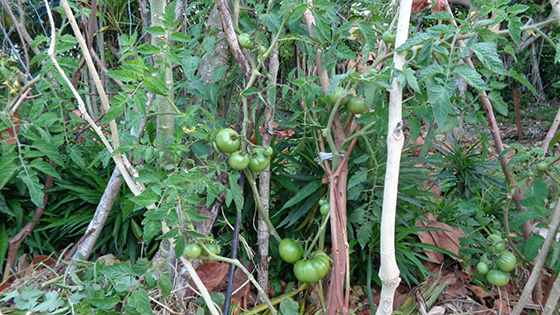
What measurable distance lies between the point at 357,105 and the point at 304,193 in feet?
1.59

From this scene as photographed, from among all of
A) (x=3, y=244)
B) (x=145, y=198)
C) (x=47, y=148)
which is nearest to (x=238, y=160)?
(x=145, y=198)

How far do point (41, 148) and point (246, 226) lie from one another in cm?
89

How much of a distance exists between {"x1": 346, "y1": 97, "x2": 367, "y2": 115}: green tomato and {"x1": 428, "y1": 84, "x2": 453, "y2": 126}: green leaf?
1.21 ft

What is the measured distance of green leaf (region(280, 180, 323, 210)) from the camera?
1.54 m

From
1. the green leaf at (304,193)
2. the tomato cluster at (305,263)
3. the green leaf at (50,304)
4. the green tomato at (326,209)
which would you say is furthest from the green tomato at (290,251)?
the green leaf at (50,304)

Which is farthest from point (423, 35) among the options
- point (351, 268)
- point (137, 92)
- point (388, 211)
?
point (351, 268)

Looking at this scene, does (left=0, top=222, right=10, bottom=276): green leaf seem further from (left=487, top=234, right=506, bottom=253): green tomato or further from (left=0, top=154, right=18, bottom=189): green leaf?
(left=487, top=234, right=506, bottom=253): green tomato

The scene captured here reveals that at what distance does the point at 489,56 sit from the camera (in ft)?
2.92

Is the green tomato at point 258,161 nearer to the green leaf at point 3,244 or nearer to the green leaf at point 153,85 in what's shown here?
the green leaf at point 153,85

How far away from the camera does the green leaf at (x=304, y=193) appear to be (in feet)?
5.06

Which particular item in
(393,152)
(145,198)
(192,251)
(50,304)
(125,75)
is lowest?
(50,304)

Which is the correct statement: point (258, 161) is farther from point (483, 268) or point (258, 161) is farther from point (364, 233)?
point (483, 268)

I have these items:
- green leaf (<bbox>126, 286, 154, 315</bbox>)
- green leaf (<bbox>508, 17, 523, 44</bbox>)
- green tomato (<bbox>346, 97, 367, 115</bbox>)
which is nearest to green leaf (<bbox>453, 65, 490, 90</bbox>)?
green leaf (<bbox>508, 17, 523, 44</bbox>)

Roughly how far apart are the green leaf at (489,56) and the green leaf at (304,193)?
839 mm
